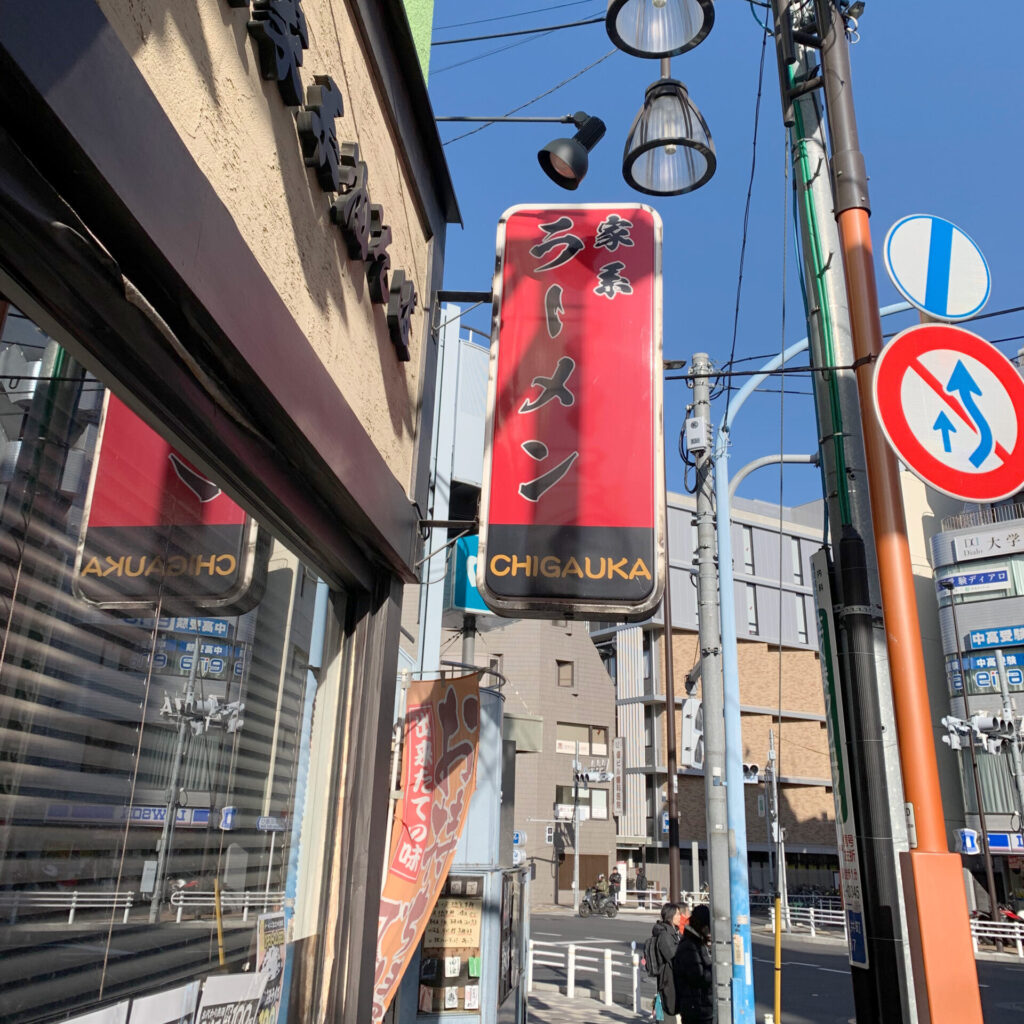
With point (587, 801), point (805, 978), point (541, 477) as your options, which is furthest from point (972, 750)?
point (541, 477)

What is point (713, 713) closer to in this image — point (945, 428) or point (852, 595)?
point (852, 595)

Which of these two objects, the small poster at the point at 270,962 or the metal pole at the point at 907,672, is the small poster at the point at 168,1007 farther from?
the metal pole at the point at 907,672

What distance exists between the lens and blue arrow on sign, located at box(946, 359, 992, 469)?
12.9 ft

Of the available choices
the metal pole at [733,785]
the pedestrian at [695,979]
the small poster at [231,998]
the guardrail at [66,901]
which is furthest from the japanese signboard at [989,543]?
the guardrail at [66,901]

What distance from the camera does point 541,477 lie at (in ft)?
15.0

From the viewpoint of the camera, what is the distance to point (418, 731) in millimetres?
6059

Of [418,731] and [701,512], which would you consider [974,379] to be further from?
[701,512]

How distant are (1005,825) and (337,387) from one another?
42.7m

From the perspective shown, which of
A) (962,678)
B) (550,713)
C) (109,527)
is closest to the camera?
(109,527)

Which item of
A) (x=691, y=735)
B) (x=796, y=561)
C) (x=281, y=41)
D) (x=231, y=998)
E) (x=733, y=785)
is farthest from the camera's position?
(x=796, y=561)

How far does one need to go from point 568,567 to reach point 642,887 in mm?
45740

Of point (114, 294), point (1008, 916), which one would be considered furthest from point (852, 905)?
point (1008, 916)

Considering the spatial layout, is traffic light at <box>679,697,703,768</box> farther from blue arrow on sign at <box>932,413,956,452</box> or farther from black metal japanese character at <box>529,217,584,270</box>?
blue arrow on sign at <box>932,413,956,452</box>

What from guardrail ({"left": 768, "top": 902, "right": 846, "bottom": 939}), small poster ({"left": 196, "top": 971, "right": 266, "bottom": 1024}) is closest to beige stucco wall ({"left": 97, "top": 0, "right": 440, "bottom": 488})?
small poster ({"left": 196, "top": 971, "right": 266, "bottom": 1024})
